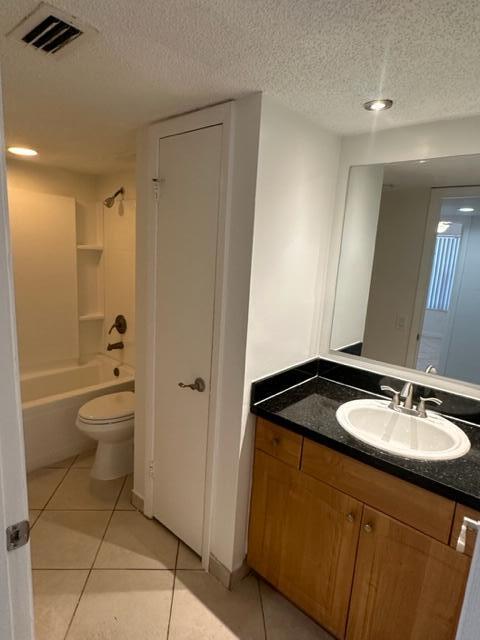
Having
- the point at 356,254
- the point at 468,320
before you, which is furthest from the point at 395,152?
the point at 468,320

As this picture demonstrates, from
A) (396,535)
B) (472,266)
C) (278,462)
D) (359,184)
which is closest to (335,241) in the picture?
(359,184)

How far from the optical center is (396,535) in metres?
1.25

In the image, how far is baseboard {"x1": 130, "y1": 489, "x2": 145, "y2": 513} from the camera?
219 cm

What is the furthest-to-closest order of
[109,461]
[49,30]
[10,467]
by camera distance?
1. [109,461]
2. [49,30]
3. [10,467]

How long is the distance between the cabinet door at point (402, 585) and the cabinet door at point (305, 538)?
0.16ft

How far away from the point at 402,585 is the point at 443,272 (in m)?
1.24

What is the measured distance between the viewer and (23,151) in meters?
2.46

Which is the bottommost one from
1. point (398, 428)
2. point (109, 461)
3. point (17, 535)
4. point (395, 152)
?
point (109, 461)

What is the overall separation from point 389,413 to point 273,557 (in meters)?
0.82

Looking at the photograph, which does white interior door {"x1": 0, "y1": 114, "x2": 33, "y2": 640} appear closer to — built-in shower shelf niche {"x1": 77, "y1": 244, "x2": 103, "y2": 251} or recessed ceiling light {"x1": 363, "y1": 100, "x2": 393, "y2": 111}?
recessed ceiling light {"x1": 363, "y1": 100, "x2": 393, "y2": 111}

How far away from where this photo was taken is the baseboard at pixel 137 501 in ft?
7.19

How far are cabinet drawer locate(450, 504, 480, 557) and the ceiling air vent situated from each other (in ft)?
5.70

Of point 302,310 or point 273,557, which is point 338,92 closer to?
point 302,310

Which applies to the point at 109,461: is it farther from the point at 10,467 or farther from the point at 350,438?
the point at 10,467
